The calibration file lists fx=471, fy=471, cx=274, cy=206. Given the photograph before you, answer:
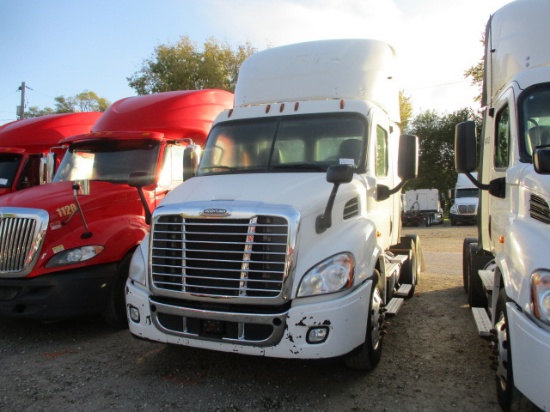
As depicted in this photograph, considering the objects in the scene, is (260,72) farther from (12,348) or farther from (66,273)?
(12,348)

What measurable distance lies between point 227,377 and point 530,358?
8.51ft

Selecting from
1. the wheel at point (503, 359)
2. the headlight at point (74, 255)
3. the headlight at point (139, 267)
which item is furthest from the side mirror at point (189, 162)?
the wheel at point (503, 359)

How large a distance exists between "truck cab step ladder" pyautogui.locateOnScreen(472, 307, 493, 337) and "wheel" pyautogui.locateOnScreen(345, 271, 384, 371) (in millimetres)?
929

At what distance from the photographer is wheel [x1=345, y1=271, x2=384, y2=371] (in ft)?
13.7

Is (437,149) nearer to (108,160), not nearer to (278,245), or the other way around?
(108,160)

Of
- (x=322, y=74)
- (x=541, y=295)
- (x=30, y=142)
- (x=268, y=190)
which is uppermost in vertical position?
(x=322, y=74)

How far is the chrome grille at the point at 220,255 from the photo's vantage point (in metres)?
3.79

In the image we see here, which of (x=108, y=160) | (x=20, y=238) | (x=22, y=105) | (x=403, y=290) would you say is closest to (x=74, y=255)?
(x=20, y=238)

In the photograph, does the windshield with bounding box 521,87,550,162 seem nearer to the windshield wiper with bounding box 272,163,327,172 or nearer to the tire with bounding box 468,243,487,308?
the windshield wiper with bounding box 272,163,327,172

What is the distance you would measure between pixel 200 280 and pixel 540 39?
14.1ft

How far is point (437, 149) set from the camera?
45531 millimetres

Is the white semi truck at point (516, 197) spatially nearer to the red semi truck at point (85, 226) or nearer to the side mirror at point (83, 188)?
the red semi truck at point (85, 226)

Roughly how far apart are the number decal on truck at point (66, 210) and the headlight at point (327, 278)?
332 cm

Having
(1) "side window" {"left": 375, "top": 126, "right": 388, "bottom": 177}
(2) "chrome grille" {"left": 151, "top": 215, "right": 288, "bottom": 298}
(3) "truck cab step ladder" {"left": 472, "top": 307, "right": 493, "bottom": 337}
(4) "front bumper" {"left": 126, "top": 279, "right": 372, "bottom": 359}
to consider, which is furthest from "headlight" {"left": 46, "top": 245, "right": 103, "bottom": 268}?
(3) "truck cab step ladder" {"left": 472, "top": 307, "right": 493, "bottom": 337}
